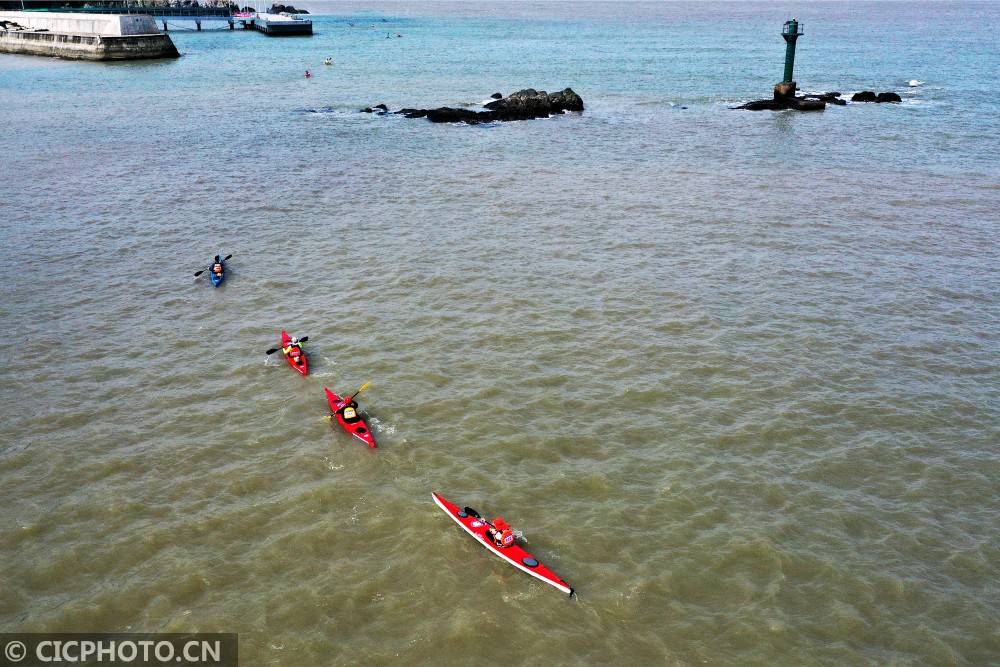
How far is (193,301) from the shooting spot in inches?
1033

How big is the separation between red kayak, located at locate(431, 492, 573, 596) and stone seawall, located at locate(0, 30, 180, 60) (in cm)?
10564

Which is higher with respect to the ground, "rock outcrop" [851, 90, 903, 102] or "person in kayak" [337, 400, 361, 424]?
"rock outcrop" [851, 90, 903, 102]

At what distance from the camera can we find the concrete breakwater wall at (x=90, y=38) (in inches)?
3841

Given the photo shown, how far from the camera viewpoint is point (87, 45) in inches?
3848

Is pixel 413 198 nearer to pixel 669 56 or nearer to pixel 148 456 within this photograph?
pixel 148 456

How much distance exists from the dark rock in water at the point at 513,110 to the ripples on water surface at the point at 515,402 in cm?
1465

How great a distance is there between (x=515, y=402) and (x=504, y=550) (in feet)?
20.1

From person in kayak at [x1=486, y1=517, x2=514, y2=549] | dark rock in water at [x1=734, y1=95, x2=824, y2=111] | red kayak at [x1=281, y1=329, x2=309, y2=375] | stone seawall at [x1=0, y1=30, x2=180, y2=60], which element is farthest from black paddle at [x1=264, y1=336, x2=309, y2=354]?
stone seawall at [x1=0, y1=30, x2=180, y2=60]

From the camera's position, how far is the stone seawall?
3824 inches

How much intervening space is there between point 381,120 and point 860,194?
3737 centimetres

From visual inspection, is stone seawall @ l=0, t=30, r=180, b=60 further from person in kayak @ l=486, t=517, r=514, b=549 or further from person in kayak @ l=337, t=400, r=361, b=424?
person in kayak @ l=486, t=517, r=514, b=549

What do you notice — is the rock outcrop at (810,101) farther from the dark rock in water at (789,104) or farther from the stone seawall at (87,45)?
the stone seawall at (87,45)

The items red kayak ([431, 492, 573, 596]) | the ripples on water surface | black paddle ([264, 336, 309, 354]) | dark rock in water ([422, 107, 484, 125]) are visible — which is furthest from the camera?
dark rock in water ([422, 107, 484, 125])

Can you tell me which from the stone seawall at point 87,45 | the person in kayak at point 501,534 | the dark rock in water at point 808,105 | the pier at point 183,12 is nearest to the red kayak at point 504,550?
the person in kayak at point 501,534
